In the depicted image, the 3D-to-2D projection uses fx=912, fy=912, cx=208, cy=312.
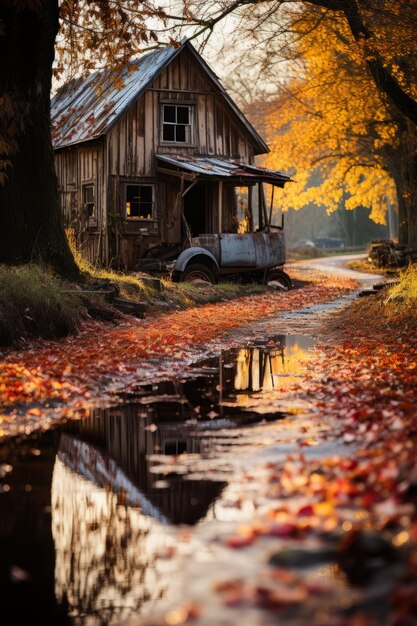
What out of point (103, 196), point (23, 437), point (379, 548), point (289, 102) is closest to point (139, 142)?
point (103, 196)

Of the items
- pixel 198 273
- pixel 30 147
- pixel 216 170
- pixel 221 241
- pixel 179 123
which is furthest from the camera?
pixel 179 123

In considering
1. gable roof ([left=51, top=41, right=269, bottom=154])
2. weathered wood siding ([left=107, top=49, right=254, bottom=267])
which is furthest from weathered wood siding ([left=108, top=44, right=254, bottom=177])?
gable roof ([left=51, top=41, right=269, bottom=154])

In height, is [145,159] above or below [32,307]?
above

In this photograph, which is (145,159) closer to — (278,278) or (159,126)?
(159,126)

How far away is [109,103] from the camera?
3094cm

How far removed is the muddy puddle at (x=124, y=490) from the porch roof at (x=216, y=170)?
1811 cm

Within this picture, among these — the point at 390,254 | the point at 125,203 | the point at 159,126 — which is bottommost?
the point at 390,254

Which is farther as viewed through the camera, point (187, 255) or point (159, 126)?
point (159, 126)

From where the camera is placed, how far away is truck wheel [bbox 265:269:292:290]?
30.9 metres

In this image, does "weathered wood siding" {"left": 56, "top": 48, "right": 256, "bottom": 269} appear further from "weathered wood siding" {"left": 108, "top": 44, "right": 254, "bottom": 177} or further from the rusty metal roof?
the rusty metal roof

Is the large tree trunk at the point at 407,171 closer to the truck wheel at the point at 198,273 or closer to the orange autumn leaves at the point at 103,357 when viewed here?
the truck wheel at the point at 198,273

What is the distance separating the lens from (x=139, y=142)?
1206 inches

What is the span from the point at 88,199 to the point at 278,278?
7.22 m

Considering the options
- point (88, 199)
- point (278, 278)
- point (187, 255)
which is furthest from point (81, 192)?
point (278, 278)
